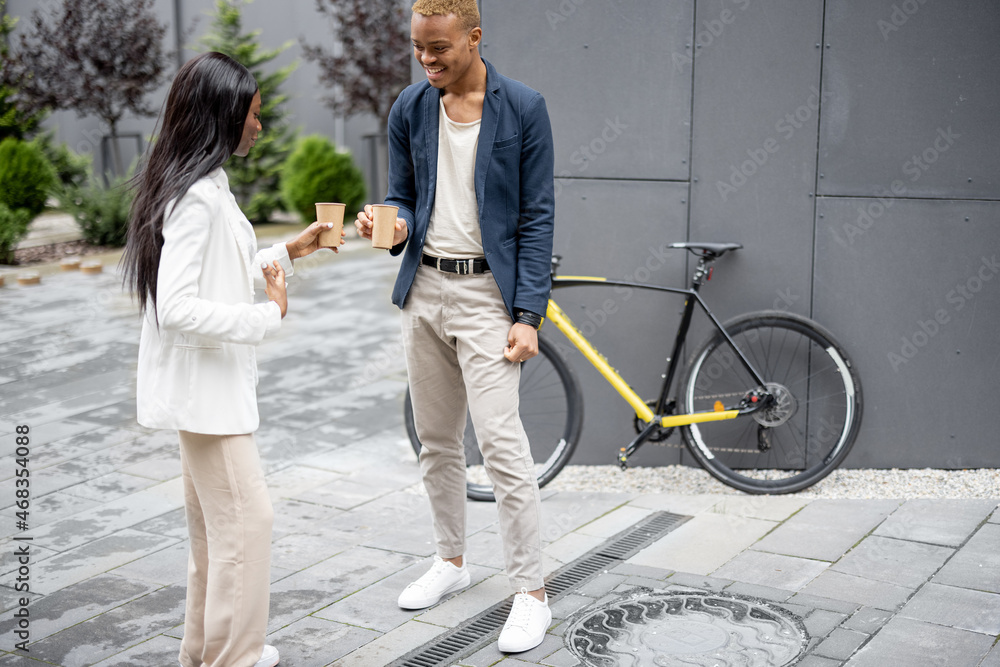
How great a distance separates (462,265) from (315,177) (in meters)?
11.6

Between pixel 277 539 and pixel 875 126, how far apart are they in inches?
130

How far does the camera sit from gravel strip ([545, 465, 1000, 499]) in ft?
16.0

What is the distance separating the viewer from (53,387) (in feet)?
22.2

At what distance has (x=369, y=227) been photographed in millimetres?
3250

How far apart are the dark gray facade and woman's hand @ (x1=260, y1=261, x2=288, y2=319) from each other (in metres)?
2.44

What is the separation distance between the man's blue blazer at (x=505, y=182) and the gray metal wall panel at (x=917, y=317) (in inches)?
81.4

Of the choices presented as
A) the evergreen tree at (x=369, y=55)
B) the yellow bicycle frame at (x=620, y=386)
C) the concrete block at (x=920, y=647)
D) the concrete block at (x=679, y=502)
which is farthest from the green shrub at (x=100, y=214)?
the concrete block at (x=920, y=647)

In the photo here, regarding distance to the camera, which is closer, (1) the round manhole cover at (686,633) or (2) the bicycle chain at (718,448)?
(1) the round manhole cover at (686,633)

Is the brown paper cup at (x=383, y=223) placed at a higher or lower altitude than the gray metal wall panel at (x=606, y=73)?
lower

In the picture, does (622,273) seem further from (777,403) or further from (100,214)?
(100,214)

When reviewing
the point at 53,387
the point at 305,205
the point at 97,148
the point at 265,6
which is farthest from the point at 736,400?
the point at 97,148

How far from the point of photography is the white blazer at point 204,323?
2662 millimetres

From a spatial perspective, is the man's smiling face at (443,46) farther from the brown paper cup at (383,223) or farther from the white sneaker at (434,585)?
the white sneaker at (434,585)

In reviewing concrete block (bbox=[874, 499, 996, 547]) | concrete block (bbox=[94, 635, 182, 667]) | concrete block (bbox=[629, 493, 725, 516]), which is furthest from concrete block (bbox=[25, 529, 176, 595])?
concrete block (bbox=[874, 499, 996, 547])
